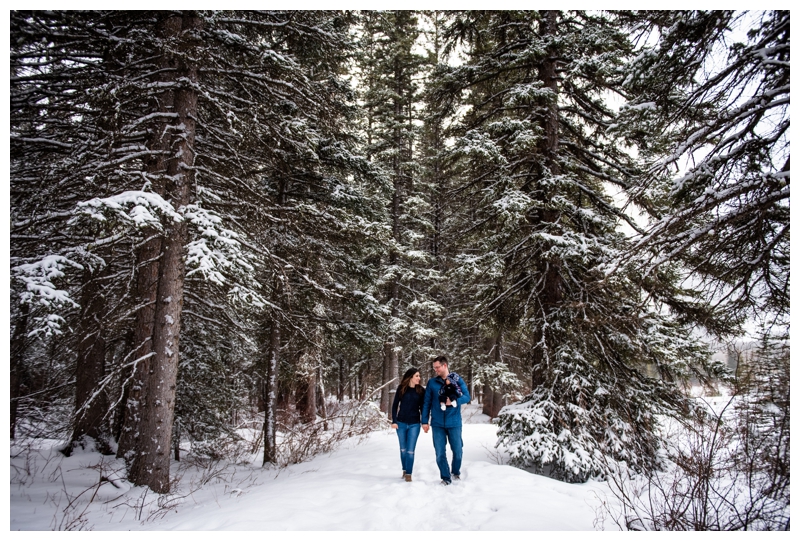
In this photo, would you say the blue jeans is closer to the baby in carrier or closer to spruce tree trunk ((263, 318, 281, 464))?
the baby in carrier

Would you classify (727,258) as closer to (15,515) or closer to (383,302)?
(15,515)

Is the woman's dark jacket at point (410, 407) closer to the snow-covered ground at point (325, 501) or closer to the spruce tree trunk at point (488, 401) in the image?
the snow-covered ground at point (325, 501)

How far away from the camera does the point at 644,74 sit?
14.9 ft

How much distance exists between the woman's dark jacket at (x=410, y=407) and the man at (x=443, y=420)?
126mm

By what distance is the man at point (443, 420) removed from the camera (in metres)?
5.41

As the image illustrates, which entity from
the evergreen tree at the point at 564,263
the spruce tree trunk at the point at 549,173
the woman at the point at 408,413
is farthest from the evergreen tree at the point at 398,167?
the woman at the point at 408,413

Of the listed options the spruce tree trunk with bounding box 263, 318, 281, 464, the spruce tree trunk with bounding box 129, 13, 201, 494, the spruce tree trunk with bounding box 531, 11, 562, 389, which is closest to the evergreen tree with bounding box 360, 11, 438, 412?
the spruce tree trunk with bounding box 263, 318, 281, 464

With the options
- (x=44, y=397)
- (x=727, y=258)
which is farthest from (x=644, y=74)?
(x=44, y=397)

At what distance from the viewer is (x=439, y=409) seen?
559 centimetres

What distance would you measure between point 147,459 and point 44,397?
703cm

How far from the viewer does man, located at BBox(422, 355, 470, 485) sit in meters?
5.41

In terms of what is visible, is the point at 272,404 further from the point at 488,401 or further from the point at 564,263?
the point at 488,401

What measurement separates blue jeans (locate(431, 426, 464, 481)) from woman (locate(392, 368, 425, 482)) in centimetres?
35

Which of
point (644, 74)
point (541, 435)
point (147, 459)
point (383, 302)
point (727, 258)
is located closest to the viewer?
point (727, 258)
